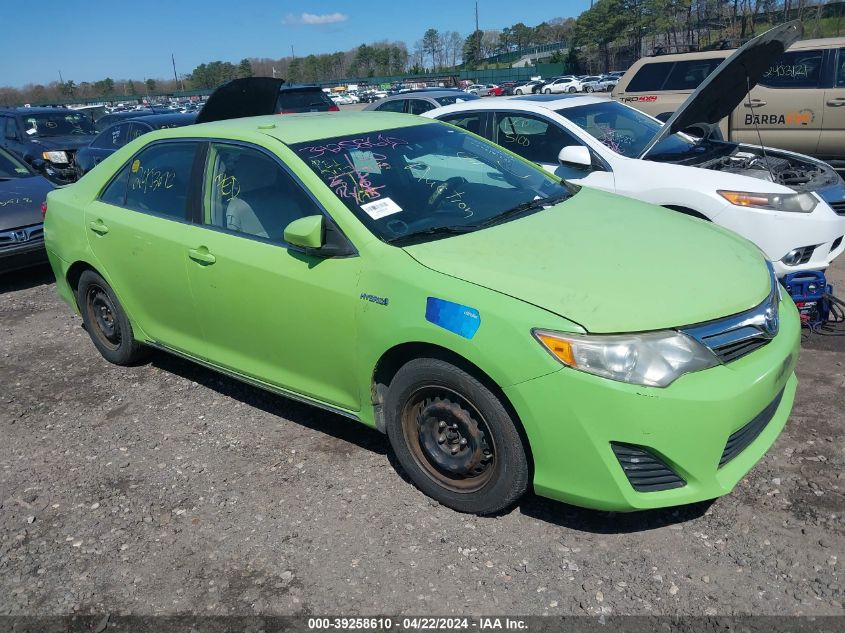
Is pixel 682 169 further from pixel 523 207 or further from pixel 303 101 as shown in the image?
pixel 303 101

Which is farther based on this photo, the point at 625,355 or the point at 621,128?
the point at 621,128

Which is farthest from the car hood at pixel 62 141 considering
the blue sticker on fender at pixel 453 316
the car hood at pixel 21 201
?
the blue sticker on fender at pixel 453 316

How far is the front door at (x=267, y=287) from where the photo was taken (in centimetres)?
328

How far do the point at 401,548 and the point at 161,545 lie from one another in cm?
108

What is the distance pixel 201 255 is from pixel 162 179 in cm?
80

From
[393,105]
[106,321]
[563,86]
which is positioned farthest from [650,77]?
[563,86]

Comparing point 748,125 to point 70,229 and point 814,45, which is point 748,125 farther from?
point 70,229

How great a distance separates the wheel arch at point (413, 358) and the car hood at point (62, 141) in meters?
12.7

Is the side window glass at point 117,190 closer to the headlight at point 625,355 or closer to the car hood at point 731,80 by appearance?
the headlight at point 625,355

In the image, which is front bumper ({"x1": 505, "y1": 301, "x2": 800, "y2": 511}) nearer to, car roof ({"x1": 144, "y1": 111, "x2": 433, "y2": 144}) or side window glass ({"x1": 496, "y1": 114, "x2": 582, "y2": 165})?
car roof ({"x1": 144, "y1": 111, "x2": 433, "y2": 144})

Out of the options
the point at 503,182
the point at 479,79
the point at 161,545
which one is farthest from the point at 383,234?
the point at 479,79

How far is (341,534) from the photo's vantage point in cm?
310

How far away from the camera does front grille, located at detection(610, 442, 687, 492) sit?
102 inches

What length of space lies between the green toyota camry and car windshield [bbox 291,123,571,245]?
0.04 feet
